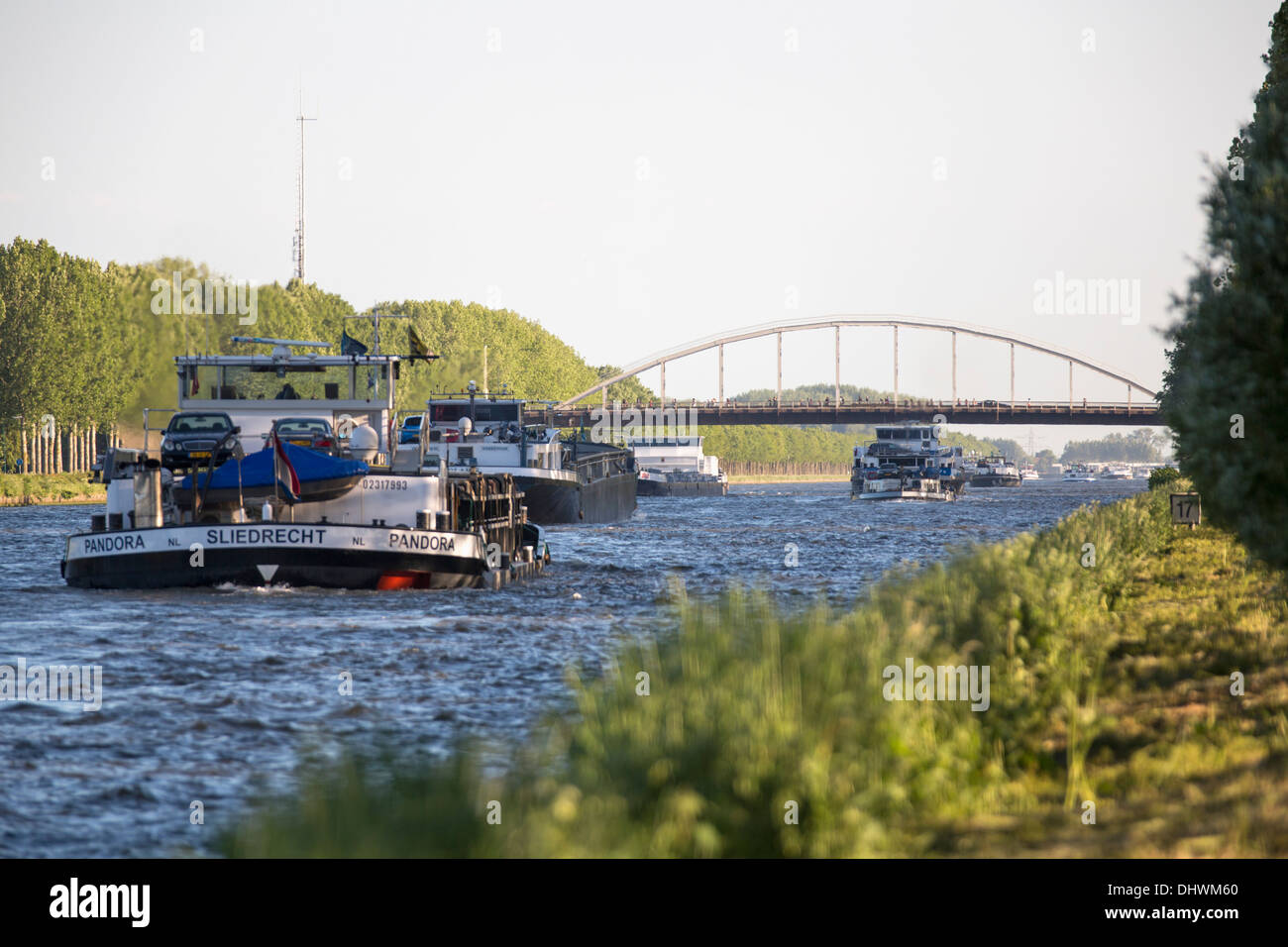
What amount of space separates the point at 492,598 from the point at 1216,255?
17337mm

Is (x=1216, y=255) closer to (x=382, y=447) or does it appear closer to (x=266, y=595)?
(x=266, y=595)

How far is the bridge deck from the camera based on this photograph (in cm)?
14600

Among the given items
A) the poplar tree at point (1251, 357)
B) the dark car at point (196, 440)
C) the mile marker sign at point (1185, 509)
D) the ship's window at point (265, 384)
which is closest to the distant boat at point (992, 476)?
the mile marker sign at point (1185, 509)

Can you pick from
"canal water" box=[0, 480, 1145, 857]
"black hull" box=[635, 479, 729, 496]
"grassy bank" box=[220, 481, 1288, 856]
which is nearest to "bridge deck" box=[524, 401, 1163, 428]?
"black hull" box=[635, 479, 729, 496]

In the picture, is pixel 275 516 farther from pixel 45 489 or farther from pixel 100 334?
pixel 100 334

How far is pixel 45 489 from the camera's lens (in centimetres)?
8131

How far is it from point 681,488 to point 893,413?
30048mm

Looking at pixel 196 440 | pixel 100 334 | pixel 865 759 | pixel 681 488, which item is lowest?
pixel 681 488

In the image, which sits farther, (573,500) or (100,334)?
(100,334)

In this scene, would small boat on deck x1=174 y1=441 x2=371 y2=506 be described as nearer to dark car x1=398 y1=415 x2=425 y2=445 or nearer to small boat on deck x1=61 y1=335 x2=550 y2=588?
small boat on deck x1=61 y1=335 x2=550 y2=588

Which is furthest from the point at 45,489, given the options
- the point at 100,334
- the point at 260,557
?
the point at 260,557

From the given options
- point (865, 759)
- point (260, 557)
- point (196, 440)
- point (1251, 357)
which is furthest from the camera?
point (196, 440)

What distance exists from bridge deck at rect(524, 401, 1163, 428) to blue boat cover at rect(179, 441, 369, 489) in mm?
115135

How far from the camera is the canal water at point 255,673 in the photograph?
11.8m
